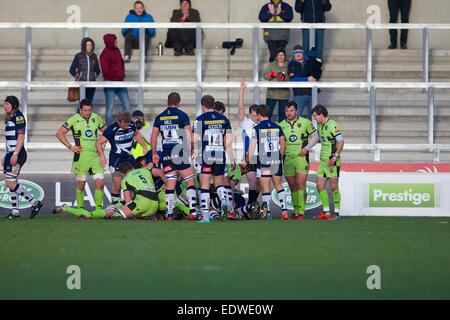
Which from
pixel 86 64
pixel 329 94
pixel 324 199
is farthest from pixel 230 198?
pixel 329 94

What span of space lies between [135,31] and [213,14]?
2.72 metres

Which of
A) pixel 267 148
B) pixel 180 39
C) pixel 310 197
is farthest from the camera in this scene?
pixel 180 39

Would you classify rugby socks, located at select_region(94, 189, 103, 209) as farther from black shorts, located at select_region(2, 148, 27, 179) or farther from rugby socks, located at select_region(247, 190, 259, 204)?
rugby socks, located at select_region(247, 190, 259, 204)

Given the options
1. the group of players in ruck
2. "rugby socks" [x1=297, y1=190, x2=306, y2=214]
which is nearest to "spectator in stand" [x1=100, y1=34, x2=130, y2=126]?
Answer: the group of players in ruck

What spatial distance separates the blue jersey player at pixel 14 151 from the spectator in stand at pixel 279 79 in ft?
17.3

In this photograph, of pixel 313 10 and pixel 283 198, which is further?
pixel 313 10

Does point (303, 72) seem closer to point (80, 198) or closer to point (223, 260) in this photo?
point (80, 198)

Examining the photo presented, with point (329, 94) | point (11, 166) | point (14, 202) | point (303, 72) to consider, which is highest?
point (303, 72)

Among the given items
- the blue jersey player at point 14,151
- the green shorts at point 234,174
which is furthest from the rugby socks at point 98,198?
the green shorts at point 234,174

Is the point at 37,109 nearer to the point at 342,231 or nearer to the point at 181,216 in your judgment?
the point at 181,216

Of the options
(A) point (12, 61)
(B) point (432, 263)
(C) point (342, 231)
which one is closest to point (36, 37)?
(A) point (12, 61)

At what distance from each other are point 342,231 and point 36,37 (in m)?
13.2

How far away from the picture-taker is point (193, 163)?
20078 millimetres

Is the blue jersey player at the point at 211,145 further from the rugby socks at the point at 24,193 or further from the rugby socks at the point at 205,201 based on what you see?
the rugby socks at the point at 24,193
